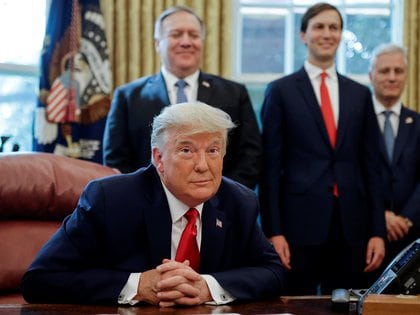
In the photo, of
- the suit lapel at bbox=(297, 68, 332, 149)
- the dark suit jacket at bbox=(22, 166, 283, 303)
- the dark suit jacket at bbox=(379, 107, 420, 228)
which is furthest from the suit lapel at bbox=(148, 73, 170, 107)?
the dark suit jacket at bbox=(22, 166, 283, 303)

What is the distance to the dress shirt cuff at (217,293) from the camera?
227 cm

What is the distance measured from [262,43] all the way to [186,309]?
3.69m

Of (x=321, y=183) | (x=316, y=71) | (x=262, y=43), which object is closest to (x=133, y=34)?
(x=262, y=43)

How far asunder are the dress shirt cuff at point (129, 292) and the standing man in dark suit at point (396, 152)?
2110 millimetres

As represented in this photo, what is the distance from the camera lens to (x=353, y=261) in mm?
3898

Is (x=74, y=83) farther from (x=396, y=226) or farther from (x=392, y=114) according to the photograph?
(x=396, y=226)

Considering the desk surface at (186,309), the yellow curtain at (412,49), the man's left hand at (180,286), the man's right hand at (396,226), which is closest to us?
the desk surface at (186,309)

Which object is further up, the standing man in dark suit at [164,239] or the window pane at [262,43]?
the window pane at [262,43]

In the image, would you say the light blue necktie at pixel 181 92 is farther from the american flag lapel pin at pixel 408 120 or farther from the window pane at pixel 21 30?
the window pane at pixel 21 30

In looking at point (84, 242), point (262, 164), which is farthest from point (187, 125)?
point (262, 164)

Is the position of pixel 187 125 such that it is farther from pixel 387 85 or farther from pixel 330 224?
pixel 387 85

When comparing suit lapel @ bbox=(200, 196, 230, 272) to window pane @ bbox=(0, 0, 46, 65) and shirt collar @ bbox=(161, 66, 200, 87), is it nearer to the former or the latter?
shirt collar @ bbox=(161, 66, 200, 87)

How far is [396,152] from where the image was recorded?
4188mm

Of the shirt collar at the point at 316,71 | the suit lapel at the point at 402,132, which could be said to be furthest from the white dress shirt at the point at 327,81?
the suit lapel at the point at 402,132
